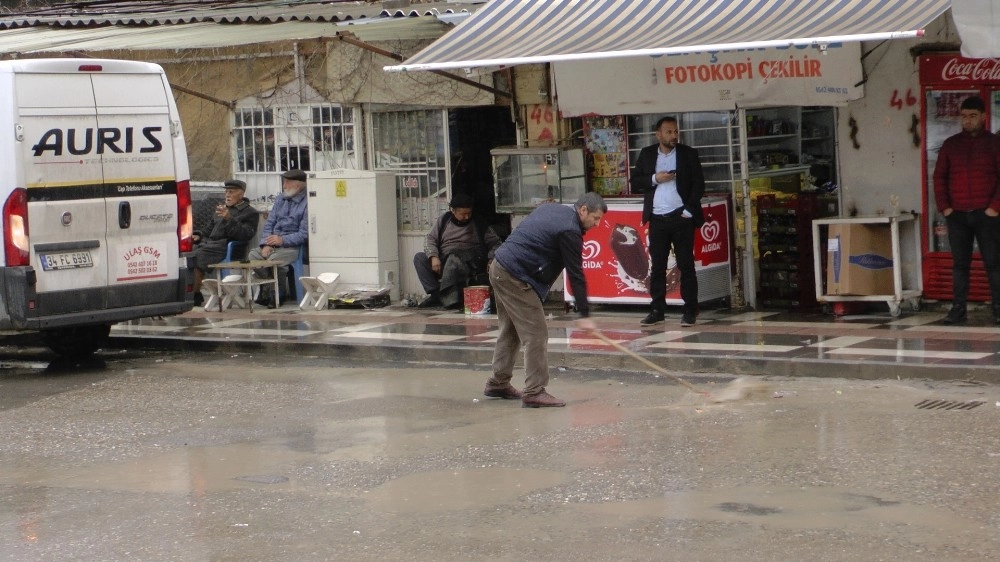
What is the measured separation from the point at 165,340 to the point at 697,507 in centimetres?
828

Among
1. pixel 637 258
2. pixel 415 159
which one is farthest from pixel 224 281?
pixel 637 258

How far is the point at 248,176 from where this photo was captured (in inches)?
663

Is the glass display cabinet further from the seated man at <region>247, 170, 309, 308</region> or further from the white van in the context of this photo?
the white van

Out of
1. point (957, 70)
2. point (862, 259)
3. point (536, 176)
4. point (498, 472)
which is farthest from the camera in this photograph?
point (536, 176)

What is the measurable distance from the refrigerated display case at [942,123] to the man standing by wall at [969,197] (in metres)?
0.51

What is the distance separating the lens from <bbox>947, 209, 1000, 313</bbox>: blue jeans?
11.6 m

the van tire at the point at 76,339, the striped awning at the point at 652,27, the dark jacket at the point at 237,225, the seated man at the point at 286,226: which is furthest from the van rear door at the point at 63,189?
the dark jacket at the point at 237,225

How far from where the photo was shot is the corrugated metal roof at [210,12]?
1583 centimetres

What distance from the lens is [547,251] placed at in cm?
948

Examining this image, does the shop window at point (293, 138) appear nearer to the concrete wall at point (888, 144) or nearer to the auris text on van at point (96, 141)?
the auris text on van at point (96, 141)

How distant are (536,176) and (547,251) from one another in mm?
5073

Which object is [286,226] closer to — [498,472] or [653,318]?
[653,318]

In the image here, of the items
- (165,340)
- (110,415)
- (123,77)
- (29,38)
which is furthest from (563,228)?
(29,38)

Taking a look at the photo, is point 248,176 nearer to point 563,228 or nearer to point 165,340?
point 165,340
